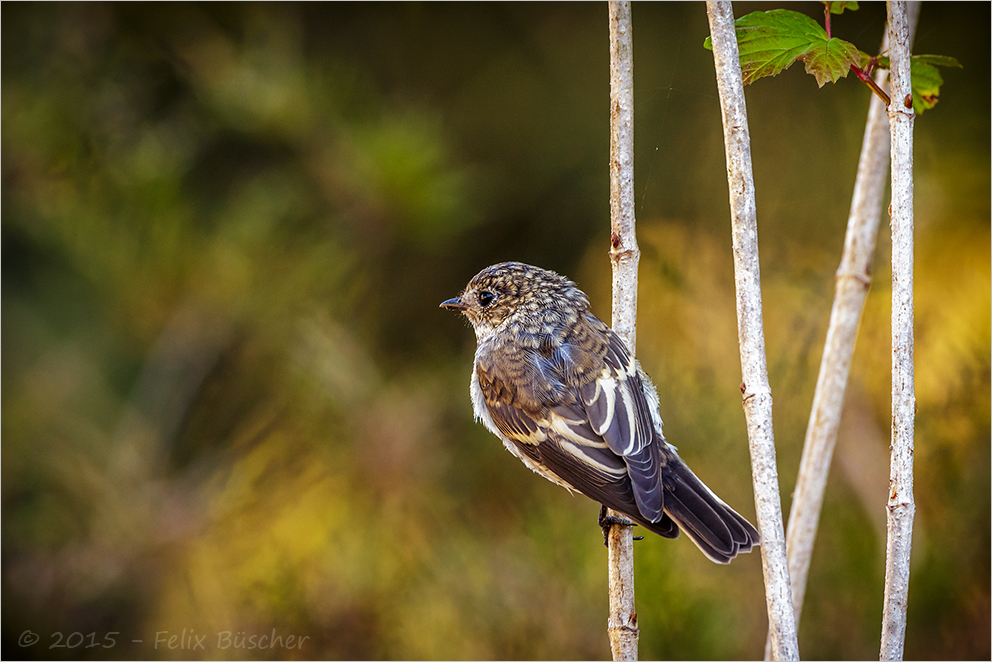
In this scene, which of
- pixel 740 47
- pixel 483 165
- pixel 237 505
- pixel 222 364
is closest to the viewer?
pixel 740 47

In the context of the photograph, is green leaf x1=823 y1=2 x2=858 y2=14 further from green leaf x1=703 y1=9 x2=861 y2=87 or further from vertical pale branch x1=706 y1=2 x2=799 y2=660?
vertical pale branch x1=706 y1=2 x2=799 y2=660

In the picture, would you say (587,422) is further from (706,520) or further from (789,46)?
(789,46)

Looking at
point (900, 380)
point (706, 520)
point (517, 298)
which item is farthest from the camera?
point (517, 298)

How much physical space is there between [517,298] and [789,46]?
1.08 meters

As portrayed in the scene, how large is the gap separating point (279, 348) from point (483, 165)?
4.08 feet

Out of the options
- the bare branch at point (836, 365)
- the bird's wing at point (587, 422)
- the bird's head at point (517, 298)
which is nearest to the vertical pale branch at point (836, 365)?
the bare branch at point (836, 365)

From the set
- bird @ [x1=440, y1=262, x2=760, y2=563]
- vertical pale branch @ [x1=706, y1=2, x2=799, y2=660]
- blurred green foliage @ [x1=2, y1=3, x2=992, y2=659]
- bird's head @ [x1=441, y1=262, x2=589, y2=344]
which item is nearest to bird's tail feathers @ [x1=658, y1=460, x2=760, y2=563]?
bird @ [x1=440, y1=262, x2=760, y2=563]

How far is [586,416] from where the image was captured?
5.50 ft

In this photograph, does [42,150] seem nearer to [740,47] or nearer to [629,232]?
[629,232]

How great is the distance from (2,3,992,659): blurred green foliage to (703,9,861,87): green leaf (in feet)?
5.04

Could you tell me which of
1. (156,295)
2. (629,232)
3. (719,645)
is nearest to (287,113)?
(156,295)

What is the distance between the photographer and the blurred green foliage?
239 centimetres

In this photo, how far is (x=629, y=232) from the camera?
4.37ft

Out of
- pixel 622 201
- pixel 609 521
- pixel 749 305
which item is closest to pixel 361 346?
pixel 609 521
